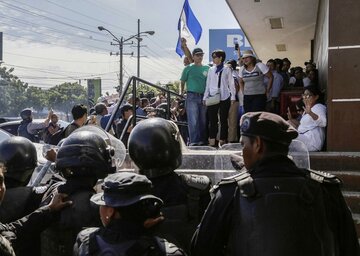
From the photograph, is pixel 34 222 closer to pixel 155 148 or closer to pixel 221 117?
pixel 155 148

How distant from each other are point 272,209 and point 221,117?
5.34 metres

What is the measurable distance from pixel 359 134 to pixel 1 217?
189 inches

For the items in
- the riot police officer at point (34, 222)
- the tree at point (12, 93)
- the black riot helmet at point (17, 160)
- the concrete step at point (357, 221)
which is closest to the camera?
the riot police officer at point (34, 222)

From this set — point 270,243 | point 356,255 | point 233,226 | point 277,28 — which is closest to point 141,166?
point 233,226

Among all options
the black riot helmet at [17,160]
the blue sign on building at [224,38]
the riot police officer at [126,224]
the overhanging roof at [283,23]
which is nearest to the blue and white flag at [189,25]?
the overhanging roof at [283,23]

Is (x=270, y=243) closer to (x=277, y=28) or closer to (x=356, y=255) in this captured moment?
(x=356, y=255)

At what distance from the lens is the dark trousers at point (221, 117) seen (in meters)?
7.56

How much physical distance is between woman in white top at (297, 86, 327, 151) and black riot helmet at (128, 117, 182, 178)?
12.1 feet

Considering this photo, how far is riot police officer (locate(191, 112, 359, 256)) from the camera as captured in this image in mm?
2281

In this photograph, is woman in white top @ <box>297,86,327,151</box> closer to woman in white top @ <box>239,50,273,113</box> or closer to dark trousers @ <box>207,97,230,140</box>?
woman in white top @ <box>239,50,273,113</box>

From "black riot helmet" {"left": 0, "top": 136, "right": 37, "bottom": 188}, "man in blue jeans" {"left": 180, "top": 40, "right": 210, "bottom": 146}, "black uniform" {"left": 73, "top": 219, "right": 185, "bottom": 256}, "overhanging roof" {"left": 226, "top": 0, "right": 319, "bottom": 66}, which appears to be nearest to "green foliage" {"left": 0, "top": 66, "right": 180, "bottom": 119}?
"overhanging roof" {"left": 226, "top": 0, "right": 319, "bottom": 66}

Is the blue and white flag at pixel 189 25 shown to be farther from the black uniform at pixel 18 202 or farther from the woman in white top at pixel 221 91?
the black uniform at pixel 18 202

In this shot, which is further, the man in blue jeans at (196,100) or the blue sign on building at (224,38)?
the blue sign on building at (224,38)

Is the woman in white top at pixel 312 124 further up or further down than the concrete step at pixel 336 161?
further up
